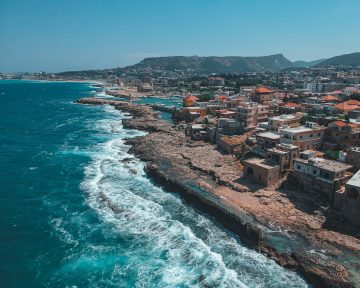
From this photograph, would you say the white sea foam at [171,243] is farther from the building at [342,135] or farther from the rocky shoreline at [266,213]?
the building at [342,135]

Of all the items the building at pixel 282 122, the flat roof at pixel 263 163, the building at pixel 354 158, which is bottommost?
the flat roof at pixel 263 163

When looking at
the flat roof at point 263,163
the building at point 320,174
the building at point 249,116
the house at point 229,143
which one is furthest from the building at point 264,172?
the building at point 249,116

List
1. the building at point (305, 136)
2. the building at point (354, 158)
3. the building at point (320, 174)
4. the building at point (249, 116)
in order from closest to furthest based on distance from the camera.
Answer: the building at point (320, 174) < the building at point (354, 158) < the building at point (305, 136) < the building at point (249, 116)

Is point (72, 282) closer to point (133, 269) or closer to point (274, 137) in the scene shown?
point (133, 269)

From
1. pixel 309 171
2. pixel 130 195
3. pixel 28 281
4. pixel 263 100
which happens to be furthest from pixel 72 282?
pixel 263 100

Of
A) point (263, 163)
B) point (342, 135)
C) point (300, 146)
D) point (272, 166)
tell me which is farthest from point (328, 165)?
point (342, 135)

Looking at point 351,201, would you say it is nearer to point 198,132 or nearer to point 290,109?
point 198,132

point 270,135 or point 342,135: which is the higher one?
point 270,135
